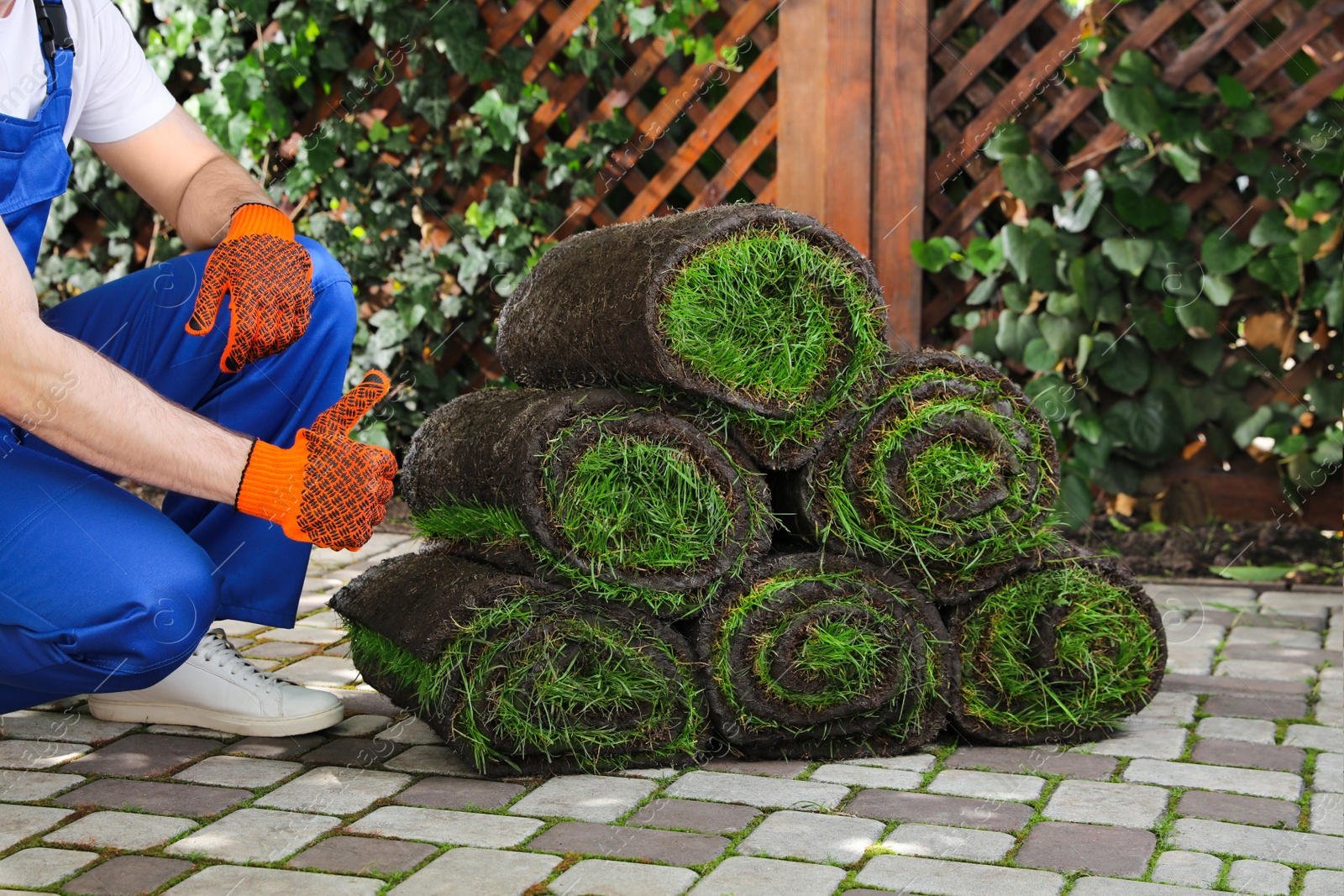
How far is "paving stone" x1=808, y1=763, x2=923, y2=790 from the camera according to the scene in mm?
1940

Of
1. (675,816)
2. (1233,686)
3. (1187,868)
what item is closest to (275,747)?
(675,816)

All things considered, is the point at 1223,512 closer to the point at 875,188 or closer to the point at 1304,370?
the point at 1304,370

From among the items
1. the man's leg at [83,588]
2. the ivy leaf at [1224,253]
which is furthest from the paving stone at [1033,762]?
the ivy leaf at [1224,253]

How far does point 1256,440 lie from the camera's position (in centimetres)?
392

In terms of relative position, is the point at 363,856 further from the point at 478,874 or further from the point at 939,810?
the point at 939,810

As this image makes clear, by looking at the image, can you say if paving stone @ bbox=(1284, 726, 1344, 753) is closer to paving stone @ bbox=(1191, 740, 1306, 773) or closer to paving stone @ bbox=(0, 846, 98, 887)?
paving stone @ bbox=(1191, 740, 1306, 773)

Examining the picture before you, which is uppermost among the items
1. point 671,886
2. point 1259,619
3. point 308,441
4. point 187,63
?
point 187,63

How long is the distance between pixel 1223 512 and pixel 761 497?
2.19m

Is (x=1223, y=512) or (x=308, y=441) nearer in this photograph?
(x=308, y=441)

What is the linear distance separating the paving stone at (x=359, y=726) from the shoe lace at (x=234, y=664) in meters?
0.12

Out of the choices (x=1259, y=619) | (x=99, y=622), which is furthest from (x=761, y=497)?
(x=1259, y=619)

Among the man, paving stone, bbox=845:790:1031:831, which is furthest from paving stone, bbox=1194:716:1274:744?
the man

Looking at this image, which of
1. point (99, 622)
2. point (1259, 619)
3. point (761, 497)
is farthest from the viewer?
point (1259, 619)

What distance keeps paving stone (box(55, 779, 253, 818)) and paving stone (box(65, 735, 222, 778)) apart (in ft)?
0.17
